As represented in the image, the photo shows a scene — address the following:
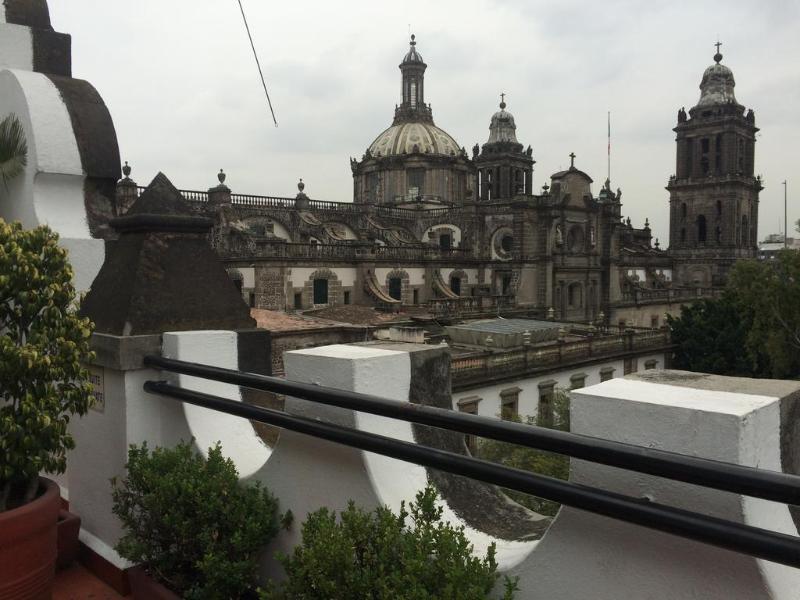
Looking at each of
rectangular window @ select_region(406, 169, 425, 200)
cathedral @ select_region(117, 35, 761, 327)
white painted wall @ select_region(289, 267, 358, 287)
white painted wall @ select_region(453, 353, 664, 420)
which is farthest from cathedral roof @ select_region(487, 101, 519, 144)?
white painted wall @ select_region(453, 353, 664, 420)

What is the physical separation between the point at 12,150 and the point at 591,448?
179 inches

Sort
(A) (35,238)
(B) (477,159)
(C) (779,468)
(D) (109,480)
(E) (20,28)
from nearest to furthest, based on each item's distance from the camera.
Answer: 1. (C) (779,468)
2. (A) (35,238)
3. (D) (109,480)
4. (E) (20,28)
5. (B) (477,159)

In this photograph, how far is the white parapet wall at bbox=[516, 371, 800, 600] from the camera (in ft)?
5.76

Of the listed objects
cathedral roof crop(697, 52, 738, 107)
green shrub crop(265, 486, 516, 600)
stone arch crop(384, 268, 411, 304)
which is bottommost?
green shrub crop(265, 486, 516, 600)

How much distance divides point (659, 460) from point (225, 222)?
34.4 metres

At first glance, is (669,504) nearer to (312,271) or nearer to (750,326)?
(312,271)

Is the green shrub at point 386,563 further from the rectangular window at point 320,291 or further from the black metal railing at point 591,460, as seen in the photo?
the rectangular window at point 320,291

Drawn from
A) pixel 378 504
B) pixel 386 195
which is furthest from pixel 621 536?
pixel 386 195

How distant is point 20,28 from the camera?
541 cm

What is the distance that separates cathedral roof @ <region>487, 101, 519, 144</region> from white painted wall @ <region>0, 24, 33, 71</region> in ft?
168

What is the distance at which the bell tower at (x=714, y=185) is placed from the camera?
5678cm

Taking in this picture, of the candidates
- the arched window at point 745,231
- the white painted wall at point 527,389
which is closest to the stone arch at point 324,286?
the white painted wall at point 527,389

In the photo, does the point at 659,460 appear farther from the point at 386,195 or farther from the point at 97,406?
the point at 386,195

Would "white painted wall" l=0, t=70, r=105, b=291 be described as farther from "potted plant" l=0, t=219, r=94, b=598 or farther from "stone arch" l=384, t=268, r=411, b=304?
"stone arch" l=384, t=268, r=411, b=304
